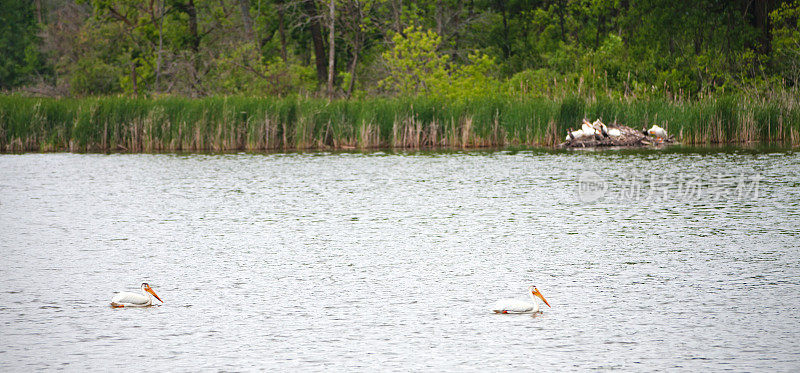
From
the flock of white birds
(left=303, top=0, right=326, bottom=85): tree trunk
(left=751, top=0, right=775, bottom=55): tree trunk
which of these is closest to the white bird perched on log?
the flock of white birds

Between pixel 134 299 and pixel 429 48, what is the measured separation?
1099 inches

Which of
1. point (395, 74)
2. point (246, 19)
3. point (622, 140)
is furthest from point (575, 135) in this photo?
point (246, 19)

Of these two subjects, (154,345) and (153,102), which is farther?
(153,102)

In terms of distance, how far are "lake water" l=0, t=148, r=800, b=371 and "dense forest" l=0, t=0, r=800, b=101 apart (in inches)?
619

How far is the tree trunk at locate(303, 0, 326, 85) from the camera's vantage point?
1569 inches

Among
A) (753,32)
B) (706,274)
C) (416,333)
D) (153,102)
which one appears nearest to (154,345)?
(416,333)

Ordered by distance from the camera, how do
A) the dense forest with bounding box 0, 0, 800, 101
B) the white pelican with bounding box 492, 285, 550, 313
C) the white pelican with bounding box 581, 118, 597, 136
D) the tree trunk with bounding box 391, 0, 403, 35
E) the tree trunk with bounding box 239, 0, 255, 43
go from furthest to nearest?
the tree trunk with bounding box 239, 0, 255, 43 → the tree trunk with bounding box 391, 0, 403, 35 → the dense forest with bounding box 0, 0, 800, 101 → the white pelican with bounding box 581, 118, 597, 136 → the white pelican with bounding box 492, 285, 550, 313

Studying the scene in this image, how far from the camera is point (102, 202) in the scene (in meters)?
13.7

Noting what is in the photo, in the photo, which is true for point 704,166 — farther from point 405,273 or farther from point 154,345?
point 154,345

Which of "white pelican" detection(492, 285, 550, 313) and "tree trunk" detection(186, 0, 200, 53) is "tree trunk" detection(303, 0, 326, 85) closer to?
"tree trunk" detection(186, 0, 200, 53)

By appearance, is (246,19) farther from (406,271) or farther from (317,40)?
(406,271)

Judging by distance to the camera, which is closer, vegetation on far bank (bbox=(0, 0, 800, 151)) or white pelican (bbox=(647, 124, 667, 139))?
white pelican (bbox=(647, 124, 667, 139))

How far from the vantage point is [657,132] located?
75.5ft

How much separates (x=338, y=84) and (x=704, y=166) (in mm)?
29406
